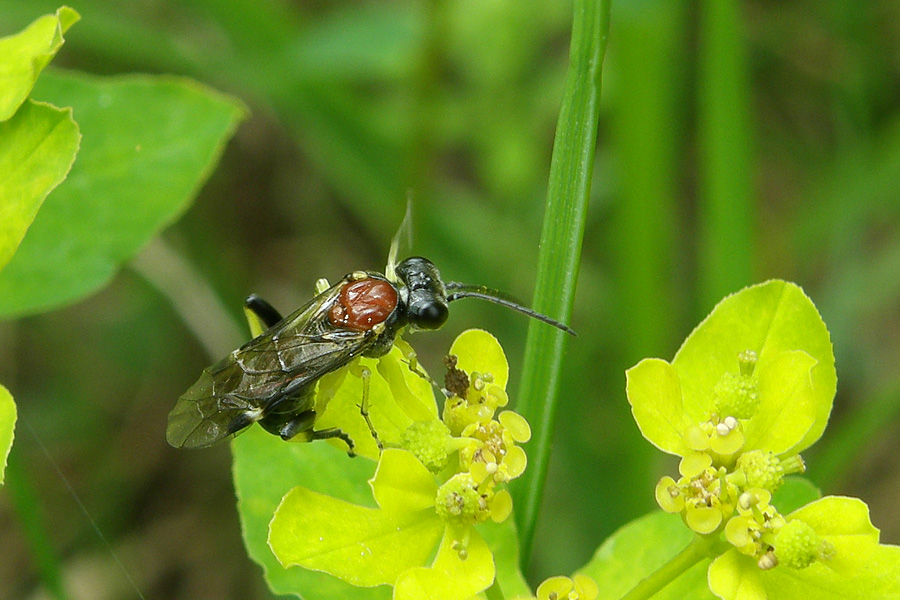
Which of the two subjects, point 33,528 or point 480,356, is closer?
point 480,356

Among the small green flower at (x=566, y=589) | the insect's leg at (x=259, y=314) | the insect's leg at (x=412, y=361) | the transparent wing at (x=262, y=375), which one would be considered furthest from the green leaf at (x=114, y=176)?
the small green flower at (x=566, y=589)

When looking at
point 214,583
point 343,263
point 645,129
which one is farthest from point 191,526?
point 645,129

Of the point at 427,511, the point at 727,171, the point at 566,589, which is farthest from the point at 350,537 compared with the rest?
the point at 727,171

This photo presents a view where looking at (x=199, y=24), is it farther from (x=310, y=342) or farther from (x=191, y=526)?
(x=310, y=342)

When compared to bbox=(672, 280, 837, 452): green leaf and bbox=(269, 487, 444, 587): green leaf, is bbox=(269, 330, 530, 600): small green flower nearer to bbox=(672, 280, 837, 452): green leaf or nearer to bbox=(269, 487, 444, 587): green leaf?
bbox=(269, 487, 444, 587): green leaf

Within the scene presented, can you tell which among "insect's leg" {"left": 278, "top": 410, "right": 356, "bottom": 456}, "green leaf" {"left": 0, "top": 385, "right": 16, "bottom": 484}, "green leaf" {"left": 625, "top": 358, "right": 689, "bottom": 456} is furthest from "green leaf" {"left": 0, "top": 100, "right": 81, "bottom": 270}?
"green leaf" {"left": 625, "top": 358, "right": 689, "bottom": 456}

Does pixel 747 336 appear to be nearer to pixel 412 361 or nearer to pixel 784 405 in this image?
pixel 784 405
